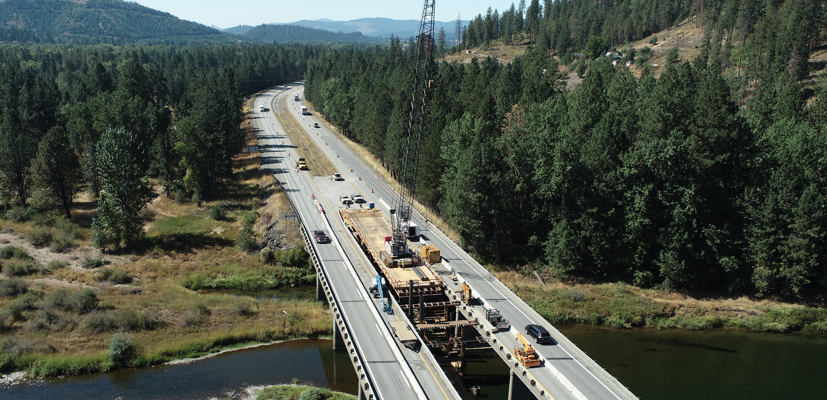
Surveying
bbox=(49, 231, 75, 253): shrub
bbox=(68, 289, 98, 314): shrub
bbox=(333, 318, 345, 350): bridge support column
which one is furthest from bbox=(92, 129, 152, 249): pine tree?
bbox=(333, 318, 345, 350): bridge support column

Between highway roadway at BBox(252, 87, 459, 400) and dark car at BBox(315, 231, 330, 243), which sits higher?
dark car at BBox(315, 231, 330, 243)

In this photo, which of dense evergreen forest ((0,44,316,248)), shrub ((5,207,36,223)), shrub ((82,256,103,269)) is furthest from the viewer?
shrub ((5,207,36,223))

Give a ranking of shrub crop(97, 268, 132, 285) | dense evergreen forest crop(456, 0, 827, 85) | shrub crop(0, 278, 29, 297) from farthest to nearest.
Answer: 1. dense evergreen forest crop(456, 0, 827, 85)
2. shrub crop(97, 268, 132, 285)
3. shrub crop(0, 278, 29, 297)

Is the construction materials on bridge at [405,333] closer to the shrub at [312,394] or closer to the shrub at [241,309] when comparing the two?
the shrub at [312,394]

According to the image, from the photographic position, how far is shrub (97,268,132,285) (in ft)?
200

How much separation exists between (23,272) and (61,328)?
16381mm

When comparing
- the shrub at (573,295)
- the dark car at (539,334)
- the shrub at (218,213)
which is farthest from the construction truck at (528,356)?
the shrub at (218,213)

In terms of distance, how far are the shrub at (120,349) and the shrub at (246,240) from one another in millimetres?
24639

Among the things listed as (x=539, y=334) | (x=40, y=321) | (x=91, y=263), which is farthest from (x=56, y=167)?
(x=539, y=334)

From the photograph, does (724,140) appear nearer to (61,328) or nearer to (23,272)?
(61,328)

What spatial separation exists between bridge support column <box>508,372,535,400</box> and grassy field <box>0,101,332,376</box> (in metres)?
20.5

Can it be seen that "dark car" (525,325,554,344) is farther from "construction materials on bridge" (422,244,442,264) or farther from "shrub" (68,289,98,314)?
"shrub" (68,289,98,314)

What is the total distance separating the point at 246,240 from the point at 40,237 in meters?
24.8

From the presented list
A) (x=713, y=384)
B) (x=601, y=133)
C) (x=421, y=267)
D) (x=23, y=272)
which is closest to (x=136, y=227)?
(x=23, y=272)
